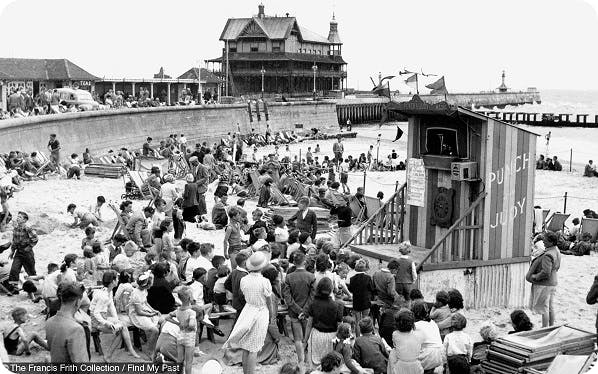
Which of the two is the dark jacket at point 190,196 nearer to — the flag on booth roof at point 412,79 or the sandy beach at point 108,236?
the sandy beach at point 108,236

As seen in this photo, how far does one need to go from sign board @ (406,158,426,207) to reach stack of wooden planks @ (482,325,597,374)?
4.58 m

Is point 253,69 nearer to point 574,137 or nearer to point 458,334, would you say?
point 574,137

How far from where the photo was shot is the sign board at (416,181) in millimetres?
12211

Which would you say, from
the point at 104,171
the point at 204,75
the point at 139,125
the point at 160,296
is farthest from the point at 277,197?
the point at 204,75

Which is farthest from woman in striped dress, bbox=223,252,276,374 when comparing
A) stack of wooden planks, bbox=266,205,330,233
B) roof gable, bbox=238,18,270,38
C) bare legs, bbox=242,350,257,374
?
roof gable, bbox=238,18,270,38

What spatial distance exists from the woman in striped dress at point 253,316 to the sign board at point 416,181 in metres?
4.79

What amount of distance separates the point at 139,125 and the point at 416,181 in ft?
99.0

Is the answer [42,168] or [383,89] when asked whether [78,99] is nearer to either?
[42,168]

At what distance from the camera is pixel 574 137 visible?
7256 cm

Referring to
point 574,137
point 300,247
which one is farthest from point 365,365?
point 574,137

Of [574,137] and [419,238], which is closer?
[419,238]

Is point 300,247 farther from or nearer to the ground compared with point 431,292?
farther from the ground

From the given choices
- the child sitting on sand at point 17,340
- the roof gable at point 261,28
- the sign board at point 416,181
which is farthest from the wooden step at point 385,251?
the roof gable at point 261,28

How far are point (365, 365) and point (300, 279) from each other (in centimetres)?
159
